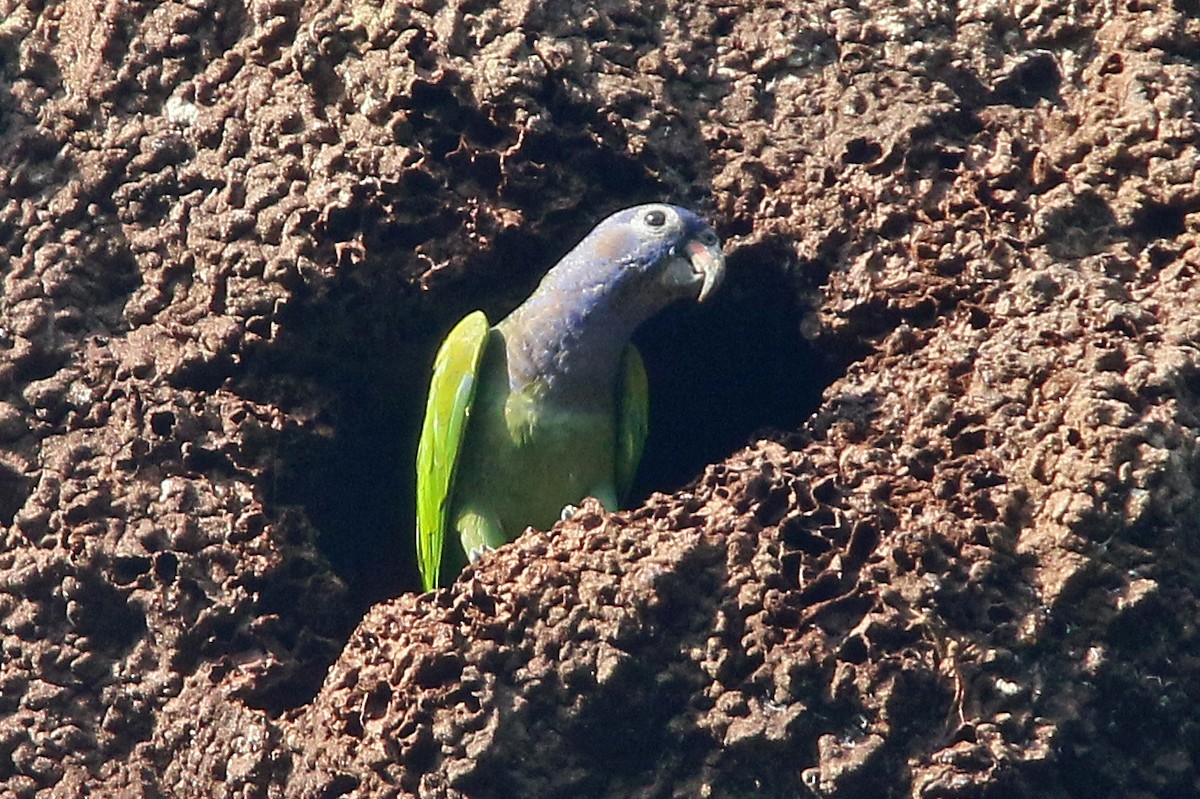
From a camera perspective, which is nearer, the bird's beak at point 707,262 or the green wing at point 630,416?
the bird's beak at point 707,262

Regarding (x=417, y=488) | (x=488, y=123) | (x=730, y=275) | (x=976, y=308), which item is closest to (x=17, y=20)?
(x=488, y=123)

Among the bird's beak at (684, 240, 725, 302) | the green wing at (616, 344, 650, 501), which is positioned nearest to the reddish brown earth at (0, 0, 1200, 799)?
the bird's beak at (684, 240, 725, 302)

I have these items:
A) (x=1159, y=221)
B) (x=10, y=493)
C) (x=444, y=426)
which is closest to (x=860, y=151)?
(x=1159, y=221)

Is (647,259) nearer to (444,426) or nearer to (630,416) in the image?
(630,416)

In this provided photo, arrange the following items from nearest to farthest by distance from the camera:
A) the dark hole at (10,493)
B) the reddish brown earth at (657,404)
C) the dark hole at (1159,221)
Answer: the reddish brown earth at (657,404)
the dark hole at (1159,221)
the dark hole at (10,493)

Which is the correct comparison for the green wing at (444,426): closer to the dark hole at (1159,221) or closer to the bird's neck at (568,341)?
the bird's neck at (568,341)

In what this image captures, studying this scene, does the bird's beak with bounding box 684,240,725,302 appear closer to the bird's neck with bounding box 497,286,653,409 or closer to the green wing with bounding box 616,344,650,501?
the bird's neck with bounding box 497,286,653,409

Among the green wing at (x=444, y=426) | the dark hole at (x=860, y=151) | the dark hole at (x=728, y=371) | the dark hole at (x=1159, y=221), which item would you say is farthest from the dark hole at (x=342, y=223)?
the dark hole at (x=1159, y=221)
